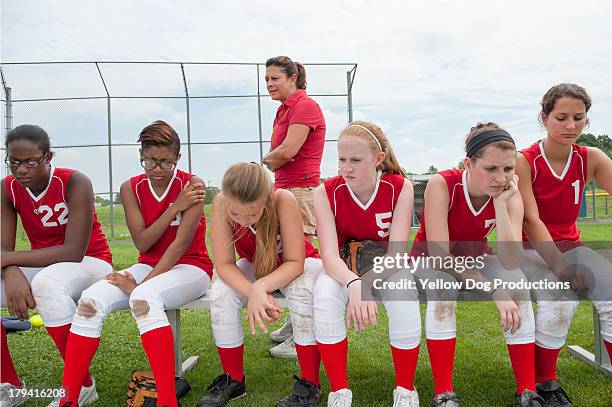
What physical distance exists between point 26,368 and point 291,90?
8.49 ft

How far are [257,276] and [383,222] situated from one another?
0.73 metres

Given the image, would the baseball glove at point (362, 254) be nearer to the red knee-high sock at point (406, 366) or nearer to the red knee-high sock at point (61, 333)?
the red knee-high sock at point (406, 366)

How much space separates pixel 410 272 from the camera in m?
2.63

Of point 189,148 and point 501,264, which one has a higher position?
point 189,148

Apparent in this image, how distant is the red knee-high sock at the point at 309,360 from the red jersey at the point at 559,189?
4.57ft

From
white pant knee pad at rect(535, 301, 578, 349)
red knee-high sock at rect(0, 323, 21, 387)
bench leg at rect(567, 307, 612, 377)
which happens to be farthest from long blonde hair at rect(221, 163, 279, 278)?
bench leg at rect(567, 307, 612, 377)

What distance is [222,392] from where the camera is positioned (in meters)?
2.69

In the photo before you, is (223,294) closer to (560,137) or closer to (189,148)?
(560,137)

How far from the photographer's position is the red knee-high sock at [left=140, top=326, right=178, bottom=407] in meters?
2.45

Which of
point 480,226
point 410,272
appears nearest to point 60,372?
point 410,272

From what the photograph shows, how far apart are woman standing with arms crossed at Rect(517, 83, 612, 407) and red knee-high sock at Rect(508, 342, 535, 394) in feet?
0.58

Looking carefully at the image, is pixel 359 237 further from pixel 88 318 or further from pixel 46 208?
pixel 46 208

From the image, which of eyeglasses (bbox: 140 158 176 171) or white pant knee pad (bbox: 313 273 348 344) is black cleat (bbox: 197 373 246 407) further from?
eyeglasses (bbox: 140 158 176 171)

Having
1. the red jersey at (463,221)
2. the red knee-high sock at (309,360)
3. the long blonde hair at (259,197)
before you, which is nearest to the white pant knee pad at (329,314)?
the red knee-high sock at (309,360)
